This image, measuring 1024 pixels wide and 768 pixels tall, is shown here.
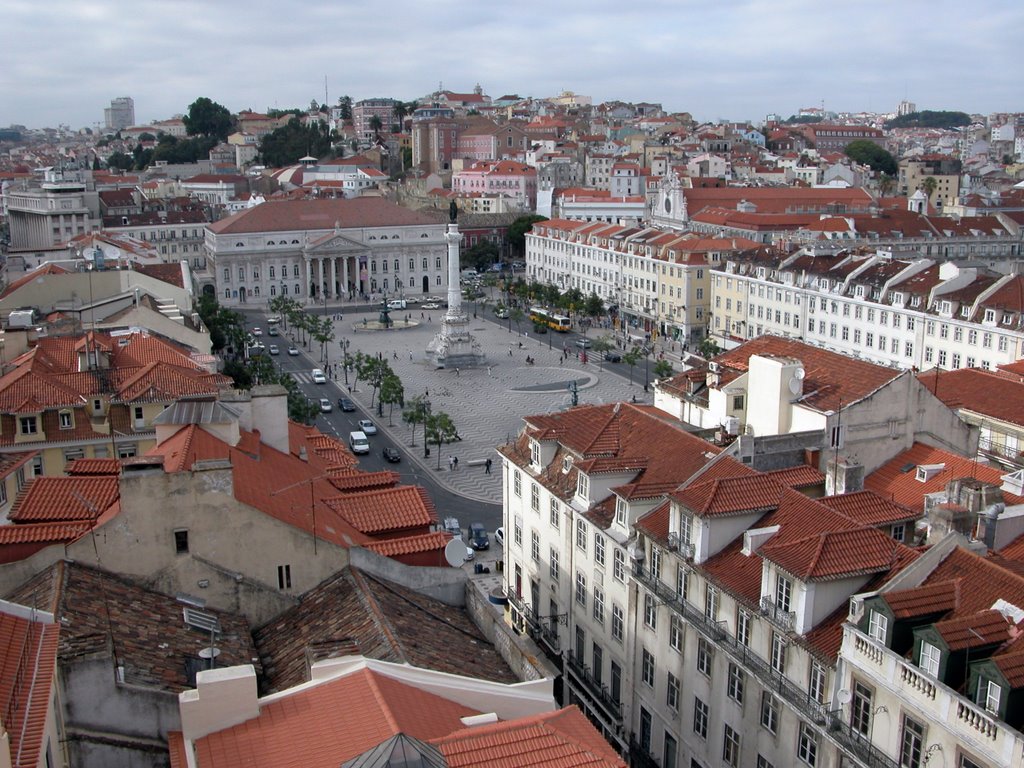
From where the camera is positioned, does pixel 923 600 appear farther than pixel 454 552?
No

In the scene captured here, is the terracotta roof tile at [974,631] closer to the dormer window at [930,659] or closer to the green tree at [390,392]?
the dormer window at [930,659]

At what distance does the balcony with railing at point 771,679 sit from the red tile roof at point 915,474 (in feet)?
24.0

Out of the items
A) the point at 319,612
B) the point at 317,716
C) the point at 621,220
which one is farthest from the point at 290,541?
the point at 621,220

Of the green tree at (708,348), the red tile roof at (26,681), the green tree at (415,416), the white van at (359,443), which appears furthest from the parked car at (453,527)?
the green tree at (708,348)

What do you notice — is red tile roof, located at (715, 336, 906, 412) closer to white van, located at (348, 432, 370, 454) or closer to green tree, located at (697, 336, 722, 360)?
white van, located at (348, 432, 370, 454)

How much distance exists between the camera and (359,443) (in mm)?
66750

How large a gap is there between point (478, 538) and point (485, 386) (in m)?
39.2

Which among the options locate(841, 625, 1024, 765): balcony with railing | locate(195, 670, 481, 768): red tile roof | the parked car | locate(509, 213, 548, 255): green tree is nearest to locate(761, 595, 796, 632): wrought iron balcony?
locate(841, 625, 1024, 765): balcony with railing

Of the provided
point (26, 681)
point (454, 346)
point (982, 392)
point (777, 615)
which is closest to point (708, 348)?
point (454, 346)

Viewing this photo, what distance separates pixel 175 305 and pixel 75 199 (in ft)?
289

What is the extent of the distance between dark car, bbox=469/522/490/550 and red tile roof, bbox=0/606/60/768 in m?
32.8

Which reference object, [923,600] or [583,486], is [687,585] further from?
[923,600]

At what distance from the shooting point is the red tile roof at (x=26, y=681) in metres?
14.9

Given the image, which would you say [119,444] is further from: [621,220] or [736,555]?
[621,220]
